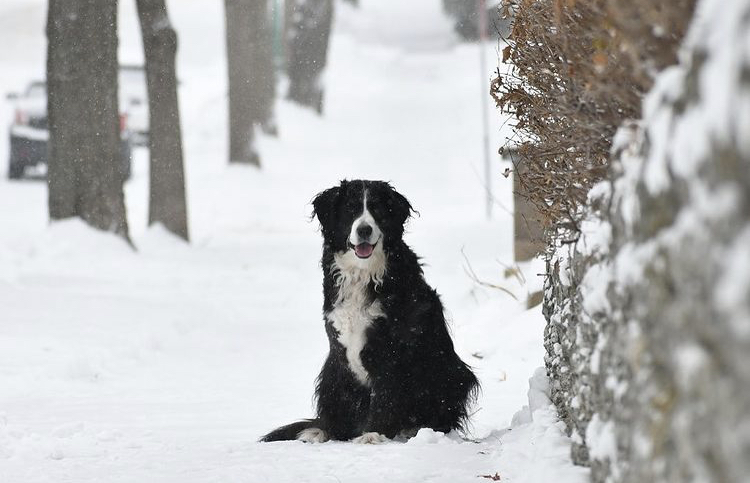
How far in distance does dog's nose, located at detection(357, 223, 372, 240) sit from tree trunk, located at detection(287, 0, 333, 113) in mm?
23212

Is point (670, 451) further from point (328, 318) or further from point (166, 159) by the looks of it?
point (166, 159)

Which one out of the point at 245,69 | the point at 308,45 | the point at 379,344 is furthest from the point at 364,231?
the point at 308,45

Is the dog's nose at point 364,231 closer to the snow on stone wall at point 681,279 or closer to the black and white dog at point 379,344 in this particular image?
the black and white dog at point 379,344

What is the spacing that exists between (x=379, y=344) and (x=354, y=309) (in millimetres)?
233

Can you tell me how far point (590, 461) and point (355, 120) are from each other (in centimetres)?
2808

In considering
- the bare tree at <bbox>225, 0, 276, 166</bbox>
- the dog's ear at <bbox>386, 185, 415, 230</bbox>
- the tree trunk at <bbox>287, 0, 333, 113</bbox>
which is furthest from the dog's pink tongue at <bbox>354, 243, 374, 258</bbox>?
the tree trunk at <bbox>287, 0, 333, 113</bbox>

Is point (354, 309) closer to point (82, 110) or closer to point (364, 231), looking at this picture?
point (364, 231)

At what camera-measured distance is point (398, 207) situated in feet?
19.2

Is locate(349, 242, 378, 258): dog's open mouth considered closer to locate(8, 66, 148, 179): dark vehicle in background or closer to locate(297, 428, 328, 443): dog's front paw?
locate(297, 428, 328, 443): dog's front paw

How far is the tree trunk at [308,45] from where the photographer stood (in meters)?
28.3

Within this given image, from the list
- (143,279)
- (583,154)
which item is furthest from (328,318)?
(143,279)

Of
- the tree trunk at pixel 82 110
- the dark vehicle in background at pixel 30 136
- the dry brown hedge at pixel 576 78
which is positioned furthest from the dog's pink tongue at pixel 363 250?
the dark vehicle in background at pixel 30 136

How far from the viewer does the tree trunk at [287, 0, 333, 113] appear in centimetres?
2830

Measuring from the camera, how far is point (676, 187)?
7.14 feet
